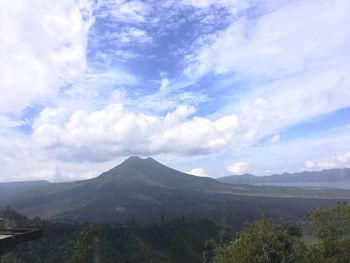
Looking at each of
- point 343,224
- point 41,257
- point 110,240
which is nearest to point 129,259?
point 110,240

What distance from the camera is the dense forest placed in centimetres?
2214

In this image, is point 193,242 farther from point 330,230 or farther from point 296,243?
point 296,243

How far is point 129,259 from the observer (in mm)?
91062

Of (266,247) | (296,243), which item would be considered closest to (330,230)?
(296,243)

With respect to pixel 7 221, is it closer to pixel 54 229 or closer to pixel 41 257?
pixel 41 257

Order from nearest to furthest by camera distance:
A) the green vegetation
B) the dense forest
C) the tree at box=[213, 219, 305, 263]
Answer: the tree at box=[213, 219, 305, 263], the green vegetation, the dense forest

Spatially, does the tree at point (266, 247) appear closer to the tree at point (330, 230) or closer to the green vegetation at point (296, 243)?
the green vegetation at point (296, 243)

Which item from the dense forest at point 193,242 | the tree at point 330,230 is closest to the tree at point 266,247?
the dense forest at point 193,242

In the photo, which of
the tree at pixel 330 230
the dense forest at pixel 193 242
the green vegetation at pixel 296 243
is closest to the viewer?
the green vegetation at pixel 296 243

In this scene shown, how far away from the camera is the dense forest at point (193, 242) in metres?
22.1

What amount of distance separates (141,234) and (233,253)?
9219 centimetres

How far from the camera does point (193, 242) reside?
114 m

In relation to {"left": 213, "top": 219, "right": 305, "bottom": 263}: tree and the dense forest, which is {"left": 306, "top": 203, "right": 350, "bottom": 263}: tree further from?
{"left": 213, "top": 219, "right": 305, "bottom": 263}: tree

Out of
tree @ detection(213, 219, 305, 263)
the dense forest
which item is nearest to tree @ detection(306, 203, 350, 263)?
the dense forest
